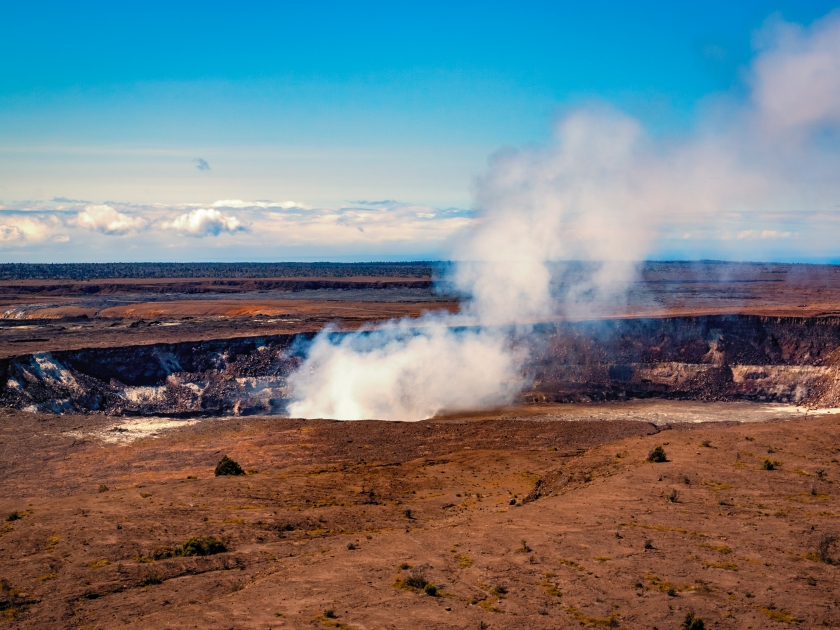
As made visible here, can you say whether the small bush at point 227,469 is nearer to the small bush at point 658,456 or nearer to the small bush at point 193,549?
the small bush at point 193,549

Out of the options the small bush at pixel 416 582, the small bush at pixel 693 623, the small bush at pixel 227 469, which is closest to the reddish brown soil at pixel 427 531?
the small bush at pixel 416 582

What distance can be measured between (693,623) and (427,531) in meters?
12.6

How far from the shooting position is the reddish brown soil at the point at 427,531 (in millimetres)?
21234

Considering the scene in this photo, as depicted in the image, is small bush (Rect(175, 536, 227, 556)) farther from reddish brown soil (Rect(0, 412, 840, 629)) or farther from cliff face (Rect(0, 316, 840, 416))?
cliff face (Rect(0, 316, 840, 416))

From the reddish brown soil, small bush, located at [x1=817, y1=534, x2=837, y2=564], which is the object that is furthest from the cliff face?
small bush, located at [x1=817, y1=534, x2=837, y2=564]

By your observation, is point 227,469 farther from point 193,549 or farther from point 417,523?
point 193,549

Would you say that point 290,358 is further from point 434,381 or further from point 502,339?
point 502,339

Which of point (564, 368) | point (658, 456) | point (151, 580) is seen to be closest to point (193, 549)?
point (151, 580)

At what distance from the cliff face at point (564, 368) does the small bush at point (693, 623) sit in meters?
46.0

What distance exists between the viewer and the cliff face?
6181 centimetres

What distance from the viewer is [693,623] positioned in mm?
19297

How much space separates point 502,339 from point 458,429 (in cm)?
2060

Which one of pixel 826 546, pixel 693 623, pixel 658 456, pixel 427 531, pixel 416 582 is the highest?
pixel 693 623

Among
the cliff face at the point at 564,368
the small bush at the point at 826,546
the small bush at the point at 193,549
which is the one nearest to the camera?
the small bush at the point at 826,546
